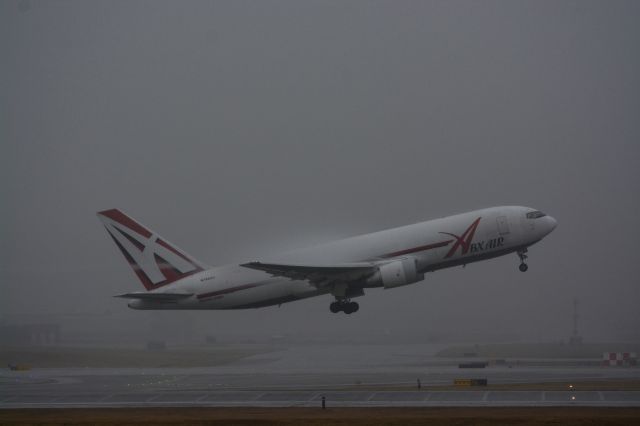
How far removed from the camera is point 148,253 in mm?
57469

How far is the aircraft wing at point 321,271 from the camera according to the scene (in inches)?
1976

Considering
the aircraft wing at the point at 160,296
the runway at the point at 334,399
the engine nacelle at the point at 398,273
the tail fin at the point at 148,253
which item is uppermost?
the tail fin at the point at 148,253

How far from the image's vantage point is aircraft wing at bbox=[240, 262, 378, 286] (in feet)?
165

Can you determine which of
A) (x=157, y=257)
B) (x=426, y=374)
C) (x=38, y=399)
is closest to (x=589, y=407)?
(x=426, y=374)

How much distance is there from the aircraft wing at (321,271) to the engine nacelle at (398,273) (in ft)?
3.17

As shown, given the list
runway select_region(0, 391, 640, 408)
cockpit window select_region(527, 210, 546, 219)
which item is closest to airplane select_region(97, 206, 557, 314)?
cockpit window select_region(527, 210, 546, 219)

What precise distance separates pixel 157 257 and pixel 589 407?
29.7 metres

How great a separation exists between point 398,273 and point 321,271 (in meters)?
4.79

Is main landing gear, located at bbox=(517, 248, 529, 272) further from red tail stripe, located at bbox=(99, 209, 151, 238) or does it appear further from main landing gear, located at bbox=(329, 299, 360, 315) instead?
red tail stripe, located at bbox=(99, 209, 151, 238)

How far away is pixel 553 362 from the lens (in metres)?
74.6

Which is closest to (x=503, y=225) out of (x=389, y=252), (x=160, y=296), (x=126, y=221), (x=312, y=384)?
(x=389, y=252)

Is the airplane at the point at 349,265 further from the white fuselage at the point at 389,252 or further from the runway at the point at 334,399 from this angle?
the runway at the point at 334,399

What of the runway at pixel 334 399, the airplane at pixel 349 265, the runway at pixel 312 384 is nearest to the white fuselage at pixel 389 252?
the airplane at pixel 349 265

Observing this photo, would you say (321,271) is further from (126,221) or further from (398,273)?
(126,221)
